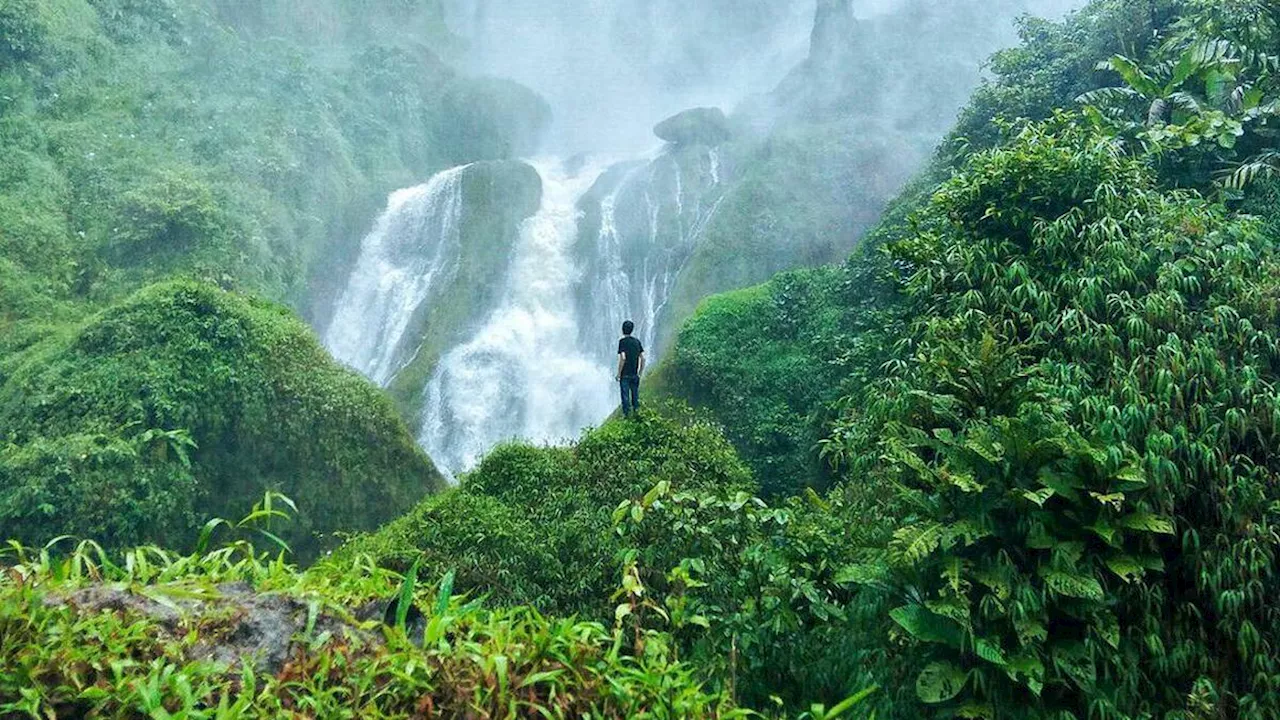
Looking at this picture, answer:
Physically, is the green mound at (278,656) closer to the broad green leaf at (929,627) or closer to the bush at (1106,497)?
the broad green leaf at (929,627)

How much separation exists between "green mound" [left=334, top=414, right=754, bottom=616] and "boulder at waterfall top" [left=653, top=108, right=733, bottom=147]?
846 inches

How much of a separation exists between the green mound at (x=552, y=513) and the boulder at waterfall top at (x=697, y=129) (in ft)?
70.5

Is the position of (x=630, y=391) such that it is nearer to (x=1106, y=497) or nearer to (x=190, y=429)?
(x=190, y=429)

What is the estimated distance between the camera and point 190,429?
1066 cm

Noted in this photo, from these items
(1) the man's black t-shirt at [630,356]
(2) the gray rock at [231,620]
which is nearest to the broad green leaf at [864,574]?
(2) the gray rock at [231,620]

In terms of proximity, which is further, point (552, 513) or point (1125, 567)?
point (552, 513)

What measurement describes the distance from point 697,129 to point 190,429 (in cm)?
2242

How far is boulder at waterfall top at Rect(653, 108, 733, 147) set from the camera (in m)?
29.3

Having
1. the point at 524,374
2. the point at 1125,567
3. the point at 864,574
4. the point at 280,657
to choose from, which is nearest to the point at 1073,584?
the point at 1125,567

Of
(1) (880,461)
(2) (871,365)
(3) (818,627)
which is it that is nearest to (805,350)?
(2) (871,365)

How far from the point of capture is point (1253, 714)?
4012 millimetres

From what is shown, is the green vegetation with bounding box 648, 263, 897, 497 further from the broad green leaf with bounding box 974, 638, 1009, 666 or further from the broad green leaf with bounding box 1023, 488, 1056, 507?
the broad green leaf with bounding box 974, 638, 1009, 666

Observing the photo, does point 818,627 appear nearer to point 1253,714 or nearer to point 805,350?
point 1253,714

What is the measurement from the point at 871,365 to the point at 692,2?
4584cm
